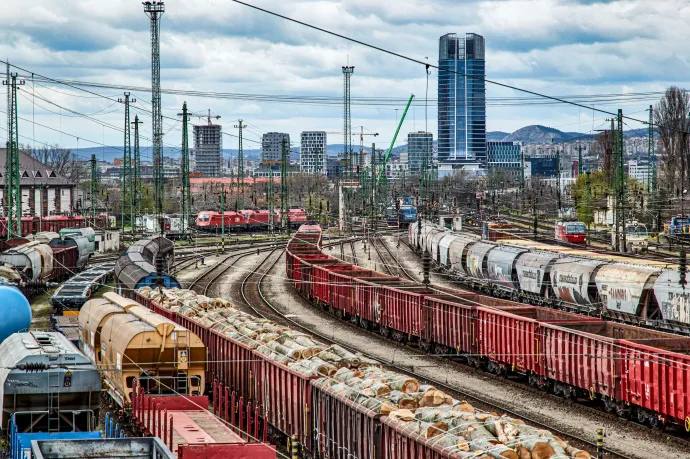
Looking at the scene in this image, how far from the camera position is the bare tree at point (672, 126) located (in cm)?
9406

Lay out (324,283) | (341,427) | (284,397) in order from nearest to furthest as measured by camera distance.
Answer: (341,427) < (284,397) < (324,283)

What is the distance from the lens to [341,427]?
728 inches

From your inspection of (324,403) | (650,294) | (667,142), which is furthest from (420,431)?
(667,142)

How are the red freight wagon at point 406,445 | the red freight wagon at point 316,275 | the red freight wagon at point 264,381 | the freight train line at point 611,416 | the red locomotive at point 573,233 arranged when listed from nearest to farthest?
the red freight wagon at point 406,445 < the red freight wagon at point 264,381 < the freight train line at point 611,416 < the red freight wagon at point 316,275 < the red locomotive at point 573,233

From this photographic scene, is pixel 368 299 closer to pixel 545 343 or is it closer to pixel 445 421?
pixel 545 343

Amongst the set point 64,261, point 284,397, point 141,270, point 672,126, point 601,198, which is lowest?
point 284,397

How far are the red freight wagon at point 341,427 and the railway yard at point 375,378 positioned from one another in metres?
0.05

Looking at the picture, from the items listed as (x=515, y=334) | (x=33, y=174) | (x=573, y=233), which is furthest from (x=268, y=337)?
(x=33, y=174)

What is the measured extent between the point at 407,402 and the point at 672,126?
283ft

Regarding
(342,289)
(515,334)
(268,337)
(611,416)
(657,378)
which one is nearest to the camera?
(657,378)

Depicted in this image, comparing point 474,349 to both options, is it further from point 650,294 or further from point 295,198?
point 295,198

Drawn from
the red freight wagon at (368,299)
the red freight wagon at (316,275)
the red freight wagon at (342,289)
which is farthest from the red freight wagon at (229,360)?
the red freight wagon at (316,275)

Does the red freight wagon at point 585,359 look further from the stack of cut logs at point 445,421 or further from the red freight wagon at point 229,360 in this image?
the red freight wagon at point 229,360

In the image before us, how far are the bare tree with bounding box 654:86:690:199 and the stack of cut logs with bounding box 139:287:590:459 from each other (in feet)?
249
